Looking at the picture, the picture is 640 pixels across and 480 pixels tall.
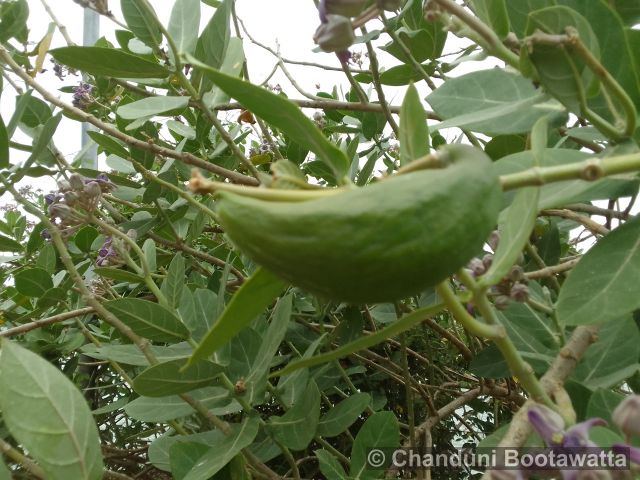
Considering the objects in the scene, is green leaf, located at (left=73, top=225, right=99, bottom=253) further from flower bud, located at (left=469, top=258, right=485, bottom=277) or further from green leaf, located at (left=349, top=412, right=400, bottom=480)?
flower bud, located at (left=469, top=258, right=485, bottom=277)

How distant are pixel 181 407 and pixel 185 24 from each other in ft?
1.72

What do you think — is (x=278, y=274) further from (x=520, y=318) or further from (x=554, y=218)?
(x=554, y=218)

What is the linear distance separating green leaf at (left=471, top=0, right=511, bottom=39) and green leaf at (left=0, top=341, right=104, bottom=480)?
489mm

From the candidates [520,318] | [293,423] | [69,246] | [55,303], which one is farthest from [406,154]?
[69,246]

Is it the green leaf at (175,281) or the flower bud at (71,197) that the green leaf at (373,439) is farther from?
the flower bud at (71,197)

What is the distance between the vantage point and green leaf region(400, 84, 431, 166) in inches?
15.5

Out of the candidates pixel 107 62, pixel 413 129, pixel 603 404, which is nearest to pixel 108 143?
pixel 107 62

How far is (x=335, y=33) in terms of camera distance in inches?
18.7

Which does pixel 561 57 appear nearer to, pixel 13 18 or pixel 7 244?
pixel 13 18

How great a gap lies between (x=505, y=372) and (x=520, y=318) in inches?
3.4

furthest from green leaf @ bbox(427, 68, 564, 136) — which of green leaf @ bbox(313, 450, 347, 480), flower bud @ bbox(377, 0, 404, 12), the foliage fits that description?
green leaf @ bbox(313, 450, 347, 480)

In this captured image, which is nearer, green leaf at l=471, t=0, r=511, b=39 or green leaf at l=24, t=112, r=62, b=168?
green leaf at l=471, t=0, r=511, b=39

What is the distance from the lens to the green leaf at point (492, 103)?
511 mm

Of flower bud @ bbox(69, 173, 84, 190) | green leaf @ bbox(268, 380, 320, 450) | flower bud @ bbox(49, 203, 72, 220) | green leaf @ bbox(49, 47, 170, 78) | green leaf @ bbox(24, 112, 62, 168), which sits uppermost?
green leaf @ bbox(49, 47, 170, 78)
